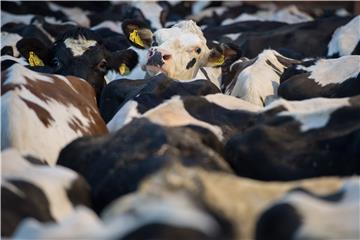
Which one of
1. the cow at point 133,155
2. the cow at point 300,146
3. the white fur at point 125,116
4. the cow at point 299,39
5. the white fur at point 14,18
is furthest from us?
the white fur at point 14,18

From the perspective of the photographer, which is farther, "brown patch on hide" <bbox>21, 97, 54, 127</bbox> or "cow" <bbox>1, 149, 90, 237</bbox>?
"brown patch on hide" <bbox>21, 97, 54, 127</bbox>

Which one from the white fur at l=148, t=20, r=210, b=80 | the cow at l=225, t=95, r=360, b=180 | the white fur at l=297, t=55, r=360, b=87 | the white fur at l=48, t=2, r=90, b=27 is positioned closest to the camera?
the cow at l=225, t=95, r=360, b=180

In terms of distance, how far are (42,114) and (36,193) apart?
4.03ft

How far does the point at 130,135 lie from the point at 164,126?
0.14 metres

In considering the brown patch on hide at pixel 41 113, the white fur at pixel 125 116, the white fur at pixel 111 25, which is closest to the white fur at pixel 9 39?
the white fur at pixel 111 25

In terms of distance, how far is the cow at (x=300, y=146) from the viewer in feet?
12.4

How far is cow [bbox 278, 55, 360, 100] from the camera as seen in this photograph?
6.11 meters

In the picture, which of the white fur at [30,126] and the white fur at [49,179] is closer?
the white fur at [49,179]

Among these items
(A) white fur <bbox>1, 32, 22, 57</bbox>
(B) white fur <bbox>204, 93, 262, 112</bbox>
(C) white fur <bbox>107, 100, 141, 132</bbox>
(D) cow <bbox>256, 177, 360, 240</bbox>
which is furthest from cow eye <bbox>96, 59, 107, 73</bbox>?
(D) cow <bbox>256, 177, 360, 240</bbox>

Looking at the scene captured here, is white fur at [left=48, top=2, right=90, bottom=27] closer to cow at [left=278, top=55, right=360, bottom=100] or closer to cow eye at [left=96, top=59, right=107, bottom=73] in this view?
cow eye at [left=96, top=59, right=107, bottom=73]

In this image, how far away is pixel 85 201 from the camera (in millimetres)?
3533

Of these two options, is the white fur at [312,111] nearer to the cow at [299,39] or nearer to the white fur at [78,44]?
the white fur at [78,44]

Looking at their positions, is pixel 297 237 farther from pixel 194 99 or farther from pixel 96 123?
pixel 96 123

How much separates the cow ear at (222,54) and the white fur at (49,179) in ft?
12.4
